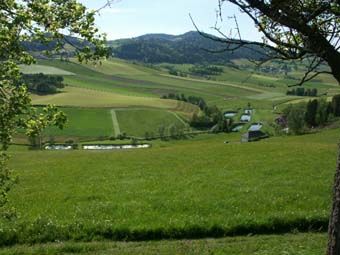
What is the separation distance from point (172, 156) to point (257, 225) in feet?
79.5

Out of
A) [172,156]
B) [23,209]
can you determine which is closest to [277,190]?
[23,209]

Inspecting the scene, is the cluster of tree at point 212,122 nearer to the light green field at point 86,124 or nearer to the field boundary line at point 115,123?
the field boundary line at point 115,123

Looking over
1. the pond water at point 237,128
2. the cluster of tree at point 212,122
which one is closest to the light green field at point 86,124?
the cluster of tree at point 212,122

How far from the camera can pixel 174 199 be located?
850 inches

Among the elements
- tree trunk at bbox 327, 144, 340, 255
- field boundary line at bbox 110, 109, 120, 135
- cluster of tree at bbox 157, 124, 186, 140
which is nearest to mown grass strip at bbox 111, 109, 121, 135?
field boundary line at bbox 110, 109, 120, 135

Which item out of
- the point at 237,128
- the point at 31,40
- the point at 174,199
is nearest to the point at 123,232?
the point at 174,199

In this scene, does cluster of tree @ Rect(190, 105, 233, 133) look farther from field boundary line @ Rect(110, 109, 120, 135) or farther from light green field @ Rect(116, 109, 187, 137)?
field boundary line @ Rect(110, 109, 120, 135)

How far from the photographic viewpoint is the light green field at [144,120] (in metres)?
159

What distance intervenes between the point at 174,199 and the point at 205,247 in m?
6.34

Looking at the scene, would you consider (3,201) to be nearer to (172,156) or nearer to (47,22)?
(47,22)

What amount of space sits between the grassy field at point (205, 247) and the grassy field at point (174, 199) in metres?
1.00

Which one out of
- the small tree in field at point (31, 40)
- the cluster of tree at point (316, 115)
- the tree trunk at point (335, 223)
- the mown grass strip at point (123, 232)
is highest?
the small tree in field at point (31, 40)

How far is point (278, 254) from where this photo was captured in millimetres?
13906

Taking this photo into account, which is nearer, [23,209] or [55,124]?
[55,124]
